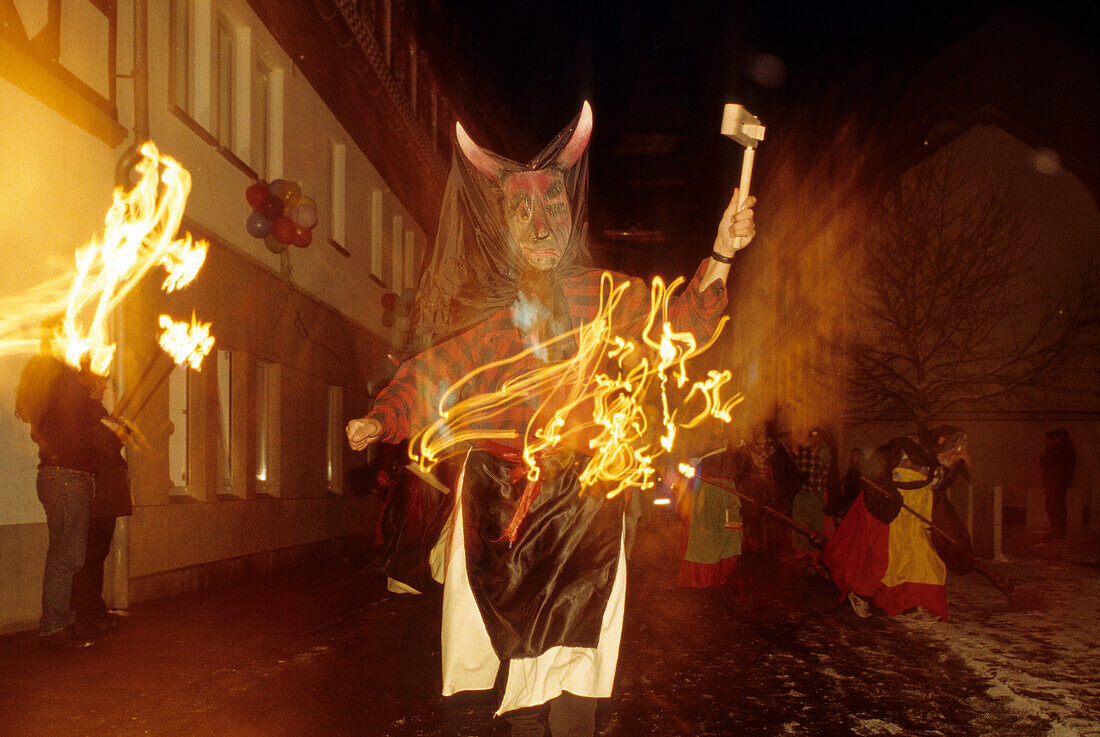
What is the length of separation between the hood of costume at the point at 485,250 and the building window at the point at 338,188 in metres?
13.3

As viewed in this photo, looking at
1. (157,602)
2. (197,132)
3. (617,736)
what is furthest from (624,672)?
(197,132)

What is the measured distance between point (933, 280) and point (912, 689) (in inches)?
597

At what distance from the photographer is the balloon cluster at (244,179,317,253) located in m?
12.6

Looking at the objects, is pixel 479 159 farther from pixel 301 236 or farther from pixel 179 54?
pixel 301 236

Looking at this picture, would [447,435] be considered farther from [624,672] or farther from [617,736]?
[624,672]

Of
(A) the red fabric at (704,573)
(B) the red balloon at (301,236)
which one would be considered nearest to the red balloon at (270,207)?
(B) the red balloon at (301,236)

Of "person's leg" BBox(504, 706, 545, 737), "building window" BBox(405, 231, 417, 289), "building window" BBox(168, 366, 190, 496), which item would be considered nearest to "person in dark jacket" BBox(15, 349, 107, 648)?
"building window" BBox(168, 366, 190, 496)

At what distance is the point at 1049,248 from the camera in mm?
22781

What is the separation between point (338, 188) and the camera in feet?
58.1

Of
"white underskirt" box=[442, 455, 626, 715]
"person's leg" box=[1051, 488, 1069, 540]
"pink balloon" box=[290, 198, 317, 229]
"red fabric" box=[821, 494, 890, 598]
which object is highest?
"pink balloon" box=[290, 198, 317, 229]

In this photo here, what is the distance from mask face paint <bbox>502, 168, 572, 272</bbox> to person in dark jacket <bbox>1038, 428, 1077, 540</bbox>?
56.5ft

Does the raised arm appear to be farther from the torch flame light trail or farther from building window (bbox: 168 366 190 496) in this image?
building window (bbox: 168 366 190 496)

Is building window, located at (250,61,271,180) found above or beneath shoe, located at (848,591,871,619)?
above

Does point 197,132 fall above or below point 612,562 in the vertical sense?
above
